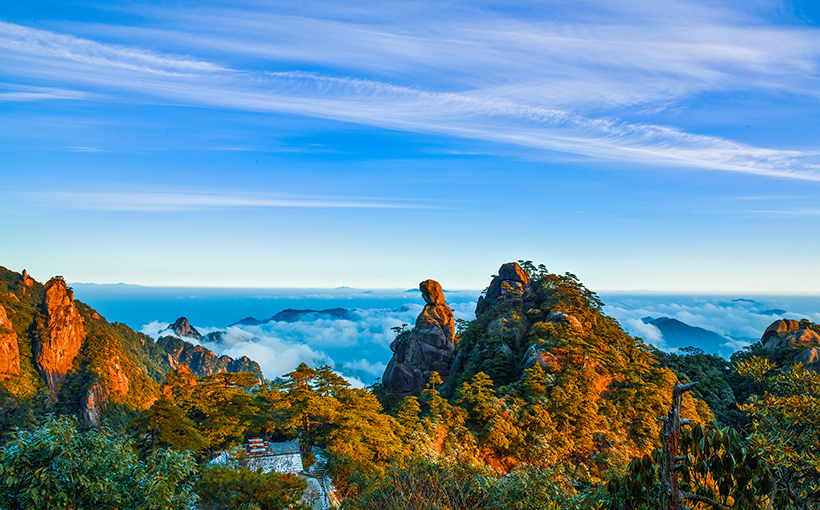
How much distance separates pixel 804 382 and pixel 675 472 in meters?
3.83

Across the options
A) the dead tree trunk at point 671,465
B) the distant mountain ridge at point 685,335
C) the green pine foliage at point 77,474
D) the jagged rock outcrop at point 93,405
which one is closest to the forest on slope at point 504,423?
the green pine foliage at point 77,474

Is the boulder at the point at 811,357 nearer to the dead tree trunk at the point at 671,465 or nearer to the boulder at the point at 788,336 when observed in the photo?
the boulder at the point at 788,336

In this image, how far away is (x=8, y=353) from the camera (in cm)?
6694

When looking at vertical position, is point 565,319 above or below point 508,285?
below

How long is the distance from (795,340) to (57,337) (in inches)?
3993

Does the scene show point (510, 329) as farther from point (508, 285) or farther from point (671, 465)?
point (671, 465)

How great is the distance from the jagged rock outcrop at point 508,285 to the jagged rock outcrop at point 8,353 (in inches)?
2705

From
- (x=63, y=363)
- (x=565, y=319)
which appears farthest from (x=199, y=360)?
(x=565, y=319)

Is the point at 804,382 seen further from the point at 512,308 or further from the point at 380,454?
the point at 512,308

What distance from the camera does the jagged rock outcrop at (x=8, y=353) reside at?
215 feet

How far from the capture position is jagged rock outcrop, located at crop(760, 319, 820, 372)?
39.3 meters

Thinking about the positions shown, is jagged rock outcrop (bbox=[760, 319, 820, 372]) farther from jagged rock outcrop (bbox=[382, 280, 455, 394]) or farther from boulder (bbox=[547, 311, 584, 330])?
jagged rock outcrop (bbox=[382, 280, 455, 394])

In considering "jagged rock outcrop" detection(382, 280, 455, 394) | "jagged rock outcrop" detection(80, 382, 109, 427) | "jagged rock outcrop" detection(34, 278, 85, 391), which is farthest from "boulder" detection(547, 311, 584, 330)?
"jagged rock outcrop" detection(34, 278, 85, 391)

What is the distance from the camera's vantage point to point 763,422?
28.1 ft
